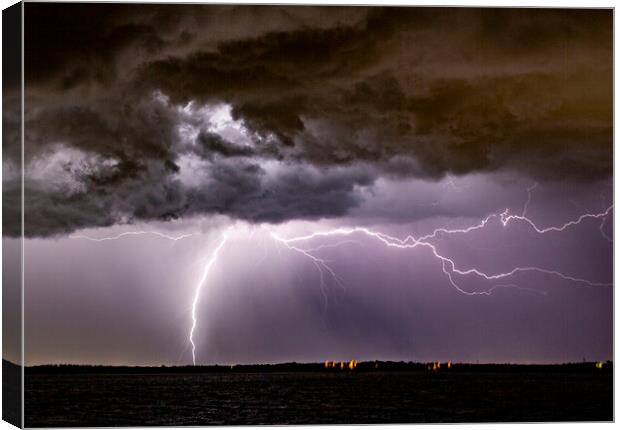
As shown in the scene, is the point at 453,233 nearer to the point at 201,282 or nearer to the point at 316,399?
the point at 316,399

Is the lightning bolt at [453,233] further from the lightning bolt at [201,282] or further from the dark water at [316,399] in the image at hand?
the dark water at [316,399]

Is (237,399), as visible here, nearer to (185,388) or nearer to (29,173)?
(185,388)

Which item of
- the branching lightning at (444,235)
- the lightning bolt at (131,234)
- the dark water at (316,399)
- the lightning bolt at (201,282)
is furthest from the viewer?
the branching lightning at (444,235)

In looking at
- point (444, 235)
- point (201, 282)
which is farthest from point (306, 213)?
point (444, 235)

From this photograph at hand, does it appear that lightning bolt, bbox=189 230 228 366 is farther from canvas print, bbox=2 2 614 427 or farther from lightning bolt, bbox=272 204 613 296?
lightning bolt, bbox=272 204 613 296

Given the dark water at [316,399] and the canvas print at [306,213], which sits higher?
the canvas print at [306,213]

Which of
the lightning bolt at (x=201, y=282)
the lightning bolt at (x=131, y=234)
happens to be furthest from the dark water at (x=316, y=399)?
the lightning bolt at (x=131, y=234)

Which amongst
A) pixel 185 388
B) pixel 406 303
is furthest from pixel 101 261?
pixel 406 303
